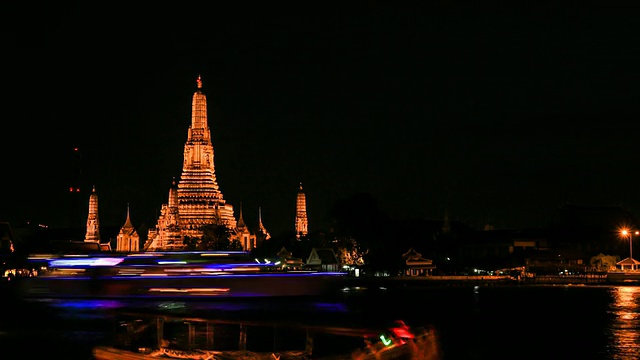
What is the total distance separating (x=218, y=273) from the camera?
2464 inches

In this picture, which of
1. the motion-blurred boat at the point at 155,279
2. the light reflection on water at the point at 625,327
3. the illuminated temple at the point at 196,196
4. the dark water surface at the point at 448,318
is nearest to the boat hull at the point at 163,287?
the motion-blurred boat at the point at 155,279

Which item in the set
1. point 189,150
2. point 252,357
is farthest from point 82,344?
point 189,150

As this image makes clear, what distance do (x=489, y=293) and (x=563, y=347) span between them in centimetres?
4791

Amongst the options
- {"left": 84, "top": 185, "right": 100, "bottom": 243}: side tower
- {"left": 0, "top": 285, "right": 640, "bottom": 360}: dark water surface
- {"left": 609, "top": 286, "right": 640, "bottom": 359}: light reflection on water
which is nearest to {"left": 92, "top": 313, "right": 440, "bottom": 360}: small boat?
{"left": 0, "top": 285, "right": 640, "bottom": 360}: dark water surface

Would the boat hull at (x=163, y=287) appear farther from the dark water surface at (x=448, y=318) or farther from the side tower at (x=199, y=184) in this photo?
the side tower at (x=199, y=184)

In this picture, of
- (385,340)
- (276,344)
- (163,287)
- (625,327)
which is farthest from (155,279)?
(385,340)

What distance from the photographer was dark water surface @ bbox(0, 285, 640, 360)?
37250 millimetres

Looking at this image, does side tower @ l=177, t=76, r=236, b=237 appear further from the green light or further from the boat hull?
the green light

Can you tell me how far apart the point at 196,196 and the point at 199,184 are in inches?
85.8

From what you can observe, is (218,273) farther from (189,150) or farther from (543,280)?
(189,150)

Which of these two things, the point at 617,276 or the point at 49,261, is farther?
the point at 617,276

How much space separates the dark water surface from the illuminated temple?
191 ft

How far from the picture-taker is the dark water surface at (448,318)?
37.2 m

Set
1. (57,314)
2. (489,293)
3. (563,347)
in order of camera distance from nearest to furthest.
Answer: (563,347) < (57,314) < (489,293)
